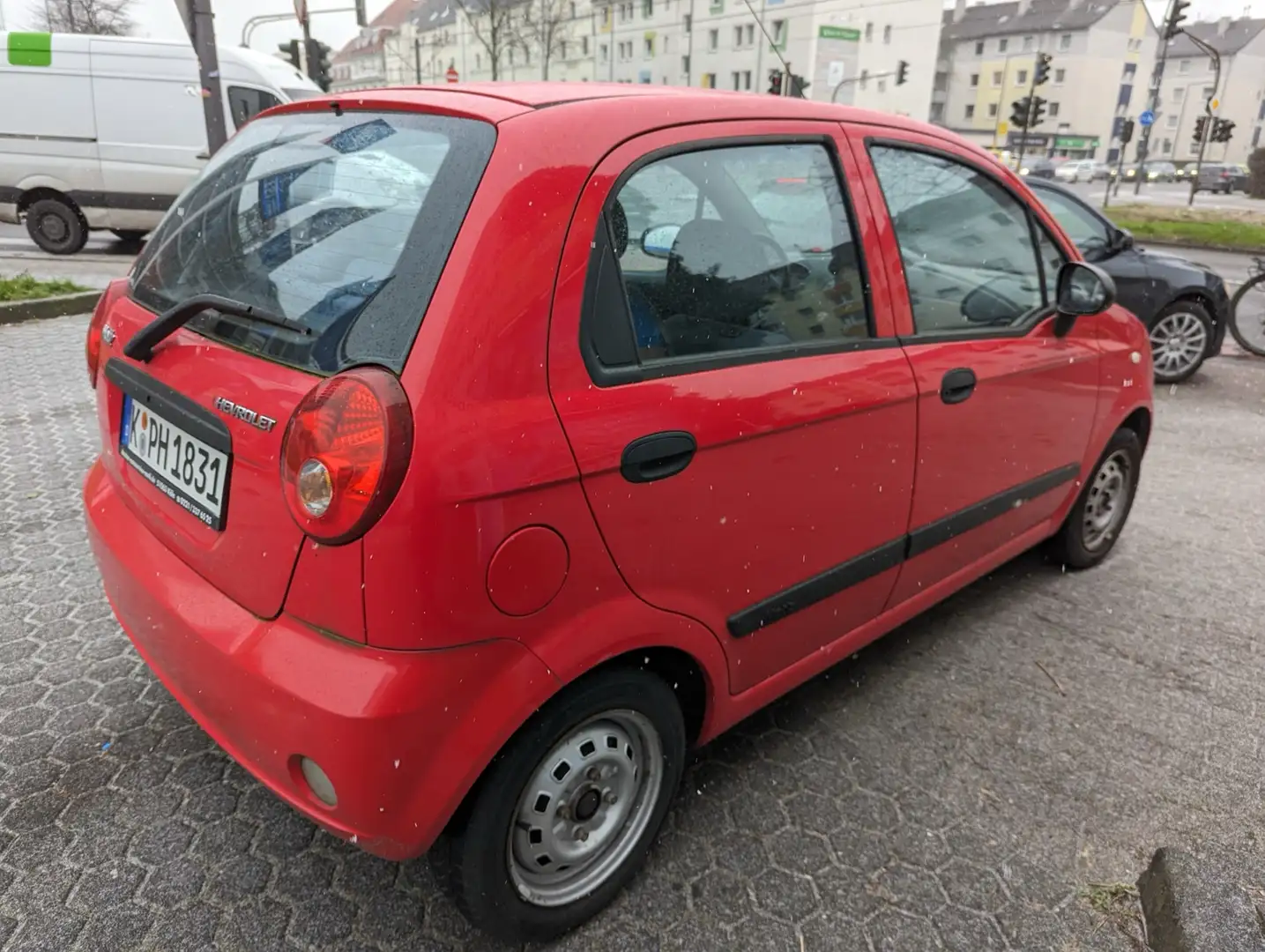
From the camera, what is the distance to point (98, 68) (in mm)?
11430

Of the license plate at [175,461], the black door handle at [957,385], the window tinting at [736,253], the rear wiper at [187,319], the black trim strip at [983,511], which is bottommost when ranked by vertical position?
the black trim strip at [983,511]

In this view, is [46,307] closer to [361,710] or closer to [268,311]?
[268,311]

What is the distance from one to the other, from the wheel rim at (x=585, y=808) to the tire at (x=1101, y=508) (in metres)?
2.48

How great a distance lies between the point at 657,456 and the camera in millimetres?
1822

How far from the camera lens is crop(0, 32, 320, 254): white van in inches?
449

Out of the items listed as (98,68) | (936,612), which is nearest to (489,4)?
(98,68)

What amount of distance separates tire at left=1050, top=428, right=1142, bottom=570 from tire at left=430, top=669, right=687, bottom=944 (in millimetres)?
2426

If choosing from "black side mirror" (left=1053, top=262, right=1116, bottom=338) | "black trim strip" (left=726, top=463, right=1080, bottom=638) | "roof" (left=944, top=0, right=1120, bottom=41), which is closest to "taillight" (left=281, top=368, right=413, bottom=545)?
"black trim strip" (left=726, top=463, right=1080, bottom=638)

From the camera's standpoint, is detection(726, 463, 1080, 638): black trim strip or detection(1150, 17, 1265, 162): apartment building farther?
detection(1150, 17, 1265, 162): apartment building

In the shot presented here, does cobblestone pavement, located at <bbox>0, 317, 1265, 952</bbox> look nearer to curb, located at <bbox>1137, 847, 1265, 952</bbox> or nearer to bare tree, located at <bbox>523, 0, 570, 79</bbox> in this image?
curb, located at <bbox>1137, 847, 1265, 952</bbox>

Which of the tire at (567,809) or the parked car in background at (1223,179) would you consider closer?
the tire at (567,809)

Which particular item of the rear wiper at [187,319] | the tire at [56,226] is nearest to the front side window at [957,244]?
the rear wiper at [187,319]

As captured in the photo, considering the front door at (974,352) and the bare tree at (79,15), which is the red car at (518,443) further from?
the bare tree at (79,15)

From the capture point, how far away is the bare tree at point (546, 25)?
1970 inches
